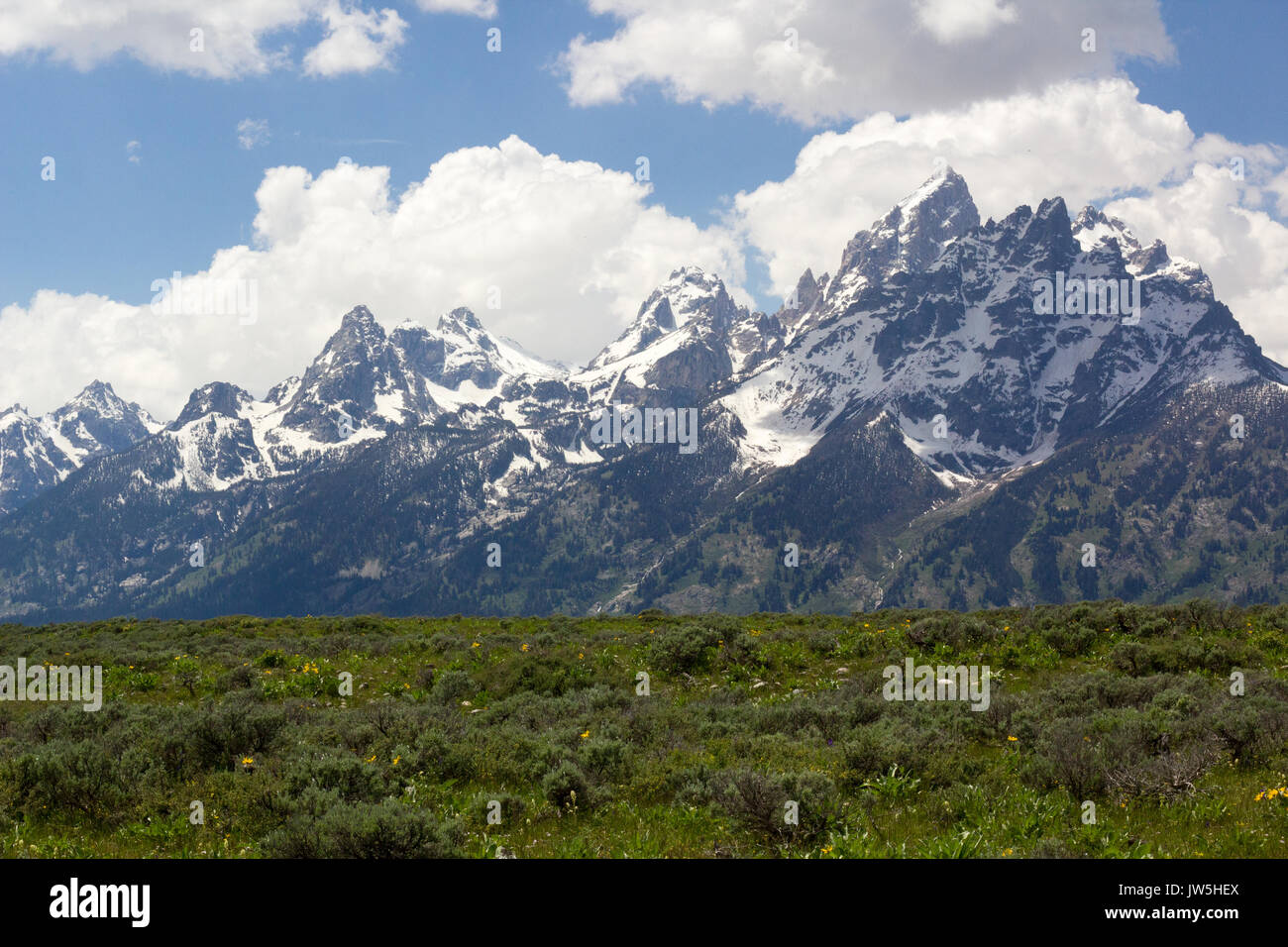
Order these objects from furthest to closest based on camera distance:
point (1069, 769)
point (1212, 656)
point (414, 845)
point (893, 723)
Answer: point (1212, 656), point (893, 723), point (1069, 769), point (414, 845)

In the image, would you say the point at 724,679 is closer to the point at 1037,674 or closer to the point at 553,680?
the point at 553,680

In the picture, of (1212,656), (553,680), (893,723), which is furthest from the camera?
(553,680)

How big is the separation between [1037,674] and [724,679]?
8569 mm

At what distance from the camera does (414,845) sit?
9539mm

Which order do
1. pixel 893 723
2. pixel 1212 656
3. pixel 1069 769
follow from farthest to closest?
pixel 1212 656 → pixel 893 723 → pixel 1069 769

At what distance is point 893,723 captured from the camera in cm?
1453
